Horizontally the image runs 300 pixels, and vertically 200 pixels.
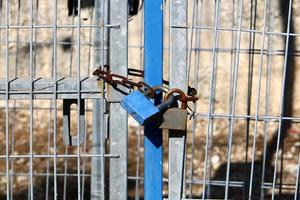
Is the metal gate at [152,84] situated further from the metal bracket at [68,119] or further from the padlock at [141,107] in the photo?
the padlock at [141,107]

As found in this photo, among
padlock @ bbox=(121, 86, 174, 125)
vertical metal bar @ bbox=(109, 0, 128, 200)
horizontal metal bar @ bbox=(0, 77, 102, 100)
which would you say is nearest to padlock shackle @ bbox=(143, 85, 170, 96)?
padlock @ bbox=(121, 86, 174, 125)

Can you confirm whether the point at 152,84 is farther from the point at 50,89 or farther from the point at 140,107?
the point at 50,89

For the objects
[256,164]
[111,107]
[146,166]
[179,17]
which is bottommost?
[256,164]

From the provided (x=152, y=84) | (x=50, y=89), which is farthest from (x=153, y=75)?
(x=50, y=89)

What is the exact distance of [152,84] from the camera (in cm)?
255

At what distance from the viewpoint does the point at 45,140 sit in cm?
568

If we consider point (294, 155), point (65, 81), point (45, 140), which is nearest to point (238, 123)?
point (294, 155)

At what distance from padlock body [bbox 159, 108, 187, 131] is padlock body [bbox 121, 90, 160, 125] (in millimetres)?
76

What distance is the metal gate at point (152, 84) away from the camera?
8.64 feet

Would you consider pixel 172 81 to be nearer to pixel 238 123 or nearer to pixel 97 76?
pixel 97 76

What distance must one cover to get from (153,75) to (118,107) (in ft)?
0.71

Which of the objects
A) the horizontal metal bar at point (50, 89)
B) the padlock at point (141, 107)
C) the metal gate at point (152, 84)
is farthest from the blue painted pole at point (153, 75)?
the horizontal metal bar at point (50, 89)

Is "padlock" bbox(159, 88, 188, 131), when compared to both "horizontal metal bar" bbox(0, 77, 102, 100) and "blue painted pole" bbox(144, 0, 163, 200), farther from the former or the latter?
"horizontal metal bar" bbox(0, 77, 102, 100)

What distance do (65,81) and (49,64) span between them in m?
3.15
